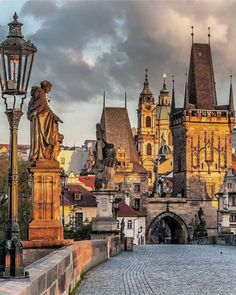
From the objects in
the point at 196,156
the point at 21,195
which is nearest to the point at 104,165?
the point at 21,195

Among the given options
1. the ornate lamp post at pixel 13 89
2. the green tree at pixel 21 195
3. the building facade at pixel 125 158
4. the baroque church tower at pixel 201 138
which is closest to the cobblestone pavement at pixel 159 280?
the ornate lamp post at pixel 13 89

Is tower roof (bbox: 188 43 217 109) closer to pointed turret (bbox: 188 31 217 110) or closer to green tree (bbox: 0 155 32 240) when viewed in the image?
pointed turret (bbox: 188 31 217 110)

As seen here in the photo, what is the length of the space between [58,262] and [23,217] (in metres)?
36.4

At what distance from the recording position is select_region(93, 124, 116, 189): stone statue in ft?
112

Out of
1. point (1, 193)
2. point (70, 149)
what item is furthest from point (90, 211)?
point (70, 149)

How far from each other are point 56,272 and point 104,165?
23.4 metres

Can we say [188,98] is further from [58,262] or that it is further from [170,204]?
[58,262]

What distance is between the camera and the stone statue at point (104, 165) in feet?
112

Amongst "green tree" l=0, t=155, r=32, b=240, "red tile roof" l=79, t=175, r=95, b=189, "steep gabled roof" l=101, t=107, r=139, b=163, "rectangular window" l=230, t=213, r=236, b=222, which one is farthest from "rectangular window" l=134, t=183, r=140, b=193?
"green tree" l=0, t=155, r=32, b=240

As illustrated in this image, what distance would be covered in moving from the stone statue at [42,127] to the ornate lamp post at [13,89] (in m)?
6.35

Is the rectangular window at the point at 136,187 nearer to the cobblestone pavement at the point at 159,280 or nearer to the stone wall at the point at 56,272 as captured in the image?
the cobblestone pavement at the point at 159,280

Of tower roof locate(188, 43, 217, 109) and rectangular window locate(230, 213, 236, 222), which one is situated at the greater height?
tower roof locate(188, 43, 217, 109)

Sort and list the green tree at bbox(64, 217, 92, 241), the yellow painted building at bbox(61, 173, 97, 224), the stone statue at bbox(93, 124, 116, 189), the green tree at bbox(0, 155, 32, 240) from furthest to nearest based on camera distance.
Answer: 1. the yellow painted building at bbox(61, 173, 97, 224)
2. the green tree at bbox(64, 217, 92, 241)
3. the green tree at bbox(0, 155, 32, 240)
4. the stone statue at bbox(93, 124, 116, 189)

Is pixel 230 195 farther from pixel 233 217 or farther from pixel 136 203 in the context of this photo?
pixel 136 203
